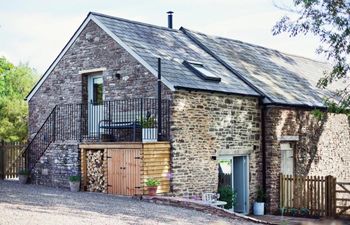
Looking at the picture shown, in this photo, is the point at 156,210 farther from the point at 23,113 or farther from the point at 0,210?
the point at 23,113

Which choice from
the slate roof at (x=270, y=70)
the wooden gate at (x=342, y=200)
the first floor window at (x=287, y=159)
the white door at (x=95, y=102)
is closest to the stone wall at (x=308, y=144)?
the first floor window at (x=287, y=159)

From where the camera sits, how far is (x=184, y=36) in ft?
79.6

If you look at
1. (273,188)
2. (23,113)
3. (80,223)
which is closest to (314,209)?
(273,188)

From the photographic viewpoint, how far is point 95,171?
1922cm

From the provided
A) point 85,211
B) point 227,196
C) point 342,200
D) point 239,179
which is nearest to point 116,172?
point 227,196

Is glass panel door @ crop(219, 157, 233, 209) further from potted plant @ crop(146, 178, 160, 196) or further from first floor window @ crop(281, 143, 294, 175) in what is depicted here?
potted plant @ crop(146, 178, 160, 196)

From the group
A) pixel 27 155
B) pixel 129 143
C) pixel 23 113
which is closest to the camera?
pixel 129 143

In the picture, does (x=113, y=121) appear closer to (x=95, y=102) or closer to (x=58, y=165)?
(x=95, y=102)

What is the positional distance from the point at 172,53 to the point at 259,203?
6.19 meters

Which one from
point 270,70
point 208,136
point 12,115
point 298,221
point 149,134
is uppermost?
point 270,70

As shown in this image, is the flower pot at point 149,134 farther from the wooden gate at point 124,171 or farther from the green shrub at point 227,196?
the green shrub at point 227,196

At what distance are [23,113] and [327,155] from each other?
20732mm

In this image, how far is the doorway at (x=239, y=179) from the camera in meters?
20.3

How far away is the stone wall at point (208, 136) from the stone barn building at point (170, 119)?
0.04 metres
